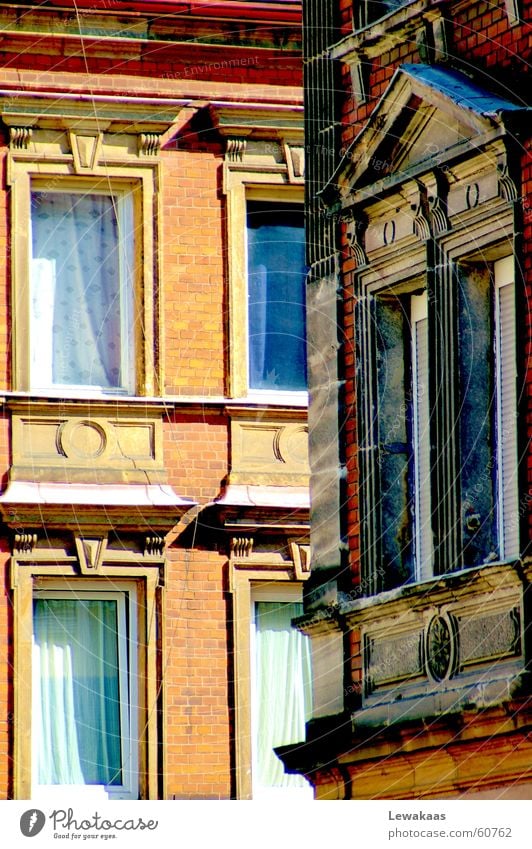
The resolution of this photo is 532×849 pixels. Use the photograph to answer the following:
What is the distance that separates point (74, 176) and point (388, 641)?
768cm

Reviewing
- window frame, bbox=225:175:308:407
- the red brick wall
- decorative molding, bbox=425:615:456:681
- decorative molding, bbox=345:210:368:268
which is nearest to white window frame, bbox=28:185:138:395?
window frame, bbox=225:175:308:407

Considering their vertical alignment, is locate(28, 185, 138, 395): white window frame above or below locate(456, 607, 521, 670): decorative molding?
above

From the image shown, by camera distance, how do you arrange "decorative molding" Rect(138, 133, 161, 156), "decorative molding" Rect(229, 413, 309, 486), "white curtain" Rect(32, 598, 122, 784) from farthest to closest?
"decorative molding" Rect(138, 133, 161, 156) → "decorative molding" Rect(229, 413, 309, 486) → "white curtain" Rect(32, 598, 122, 784)

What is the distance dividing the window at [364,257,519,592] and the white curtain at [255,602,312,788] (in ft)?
19.1

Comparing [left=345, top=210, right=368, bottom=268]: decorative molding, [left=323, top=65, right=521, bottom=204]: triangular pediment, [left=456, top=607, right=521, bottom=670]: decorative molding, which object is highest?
[left=323, top=65, right=521, bottom=204]: triangular pediment

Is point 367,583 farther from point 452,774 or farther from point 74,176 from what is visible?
point 74,176

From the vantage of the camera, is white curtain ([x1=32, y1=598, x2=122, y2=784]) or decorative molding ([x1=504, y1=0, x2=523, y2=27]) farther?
white curtain ([x1=32, y1=598, x2=122, y2=784])

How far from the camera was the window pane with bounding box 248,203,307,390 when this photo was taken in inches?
1033

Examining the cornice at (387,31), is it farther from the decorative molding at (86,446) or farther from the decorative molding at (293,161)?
the decorative molding at (86,446)

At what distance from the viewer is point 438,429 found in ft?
62.9

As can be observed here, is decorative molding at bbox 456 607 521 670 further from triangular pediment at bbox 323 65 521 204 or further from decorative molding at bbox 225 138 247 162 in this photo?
decorative molding at bbox 225 138 247 162

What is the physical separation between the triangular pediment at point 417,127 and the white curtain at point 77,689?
5823 millimetres

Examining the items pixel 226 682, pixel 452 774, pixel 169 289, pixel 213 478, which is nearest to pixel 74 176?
pixel 169 289

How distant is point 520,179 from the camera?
60.4ft
